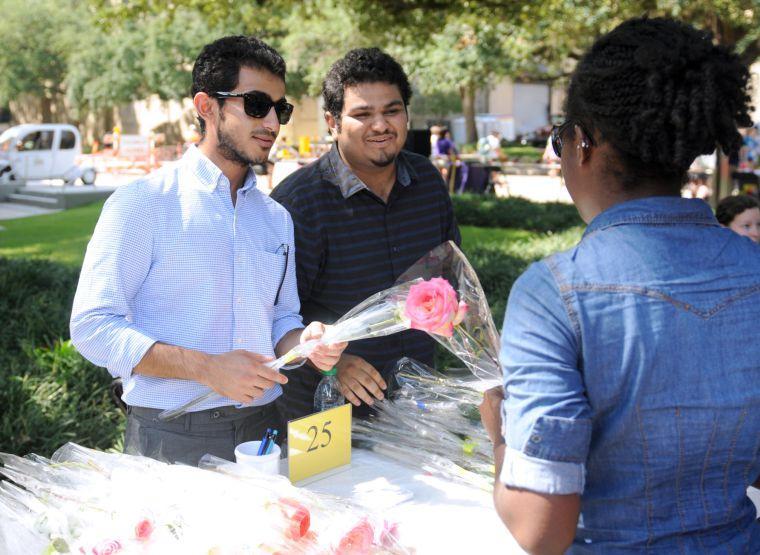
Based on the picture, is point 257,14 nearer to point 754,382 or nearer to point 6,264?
point 6,264

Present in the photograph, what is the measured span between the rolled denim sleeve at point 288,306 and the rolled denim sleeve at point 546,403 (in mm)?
1273

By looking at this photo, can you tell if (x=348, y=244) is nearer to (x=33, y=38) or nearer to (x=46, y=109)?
(x=33, y=38)

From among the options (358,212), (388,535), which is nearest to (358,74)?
(358,212)

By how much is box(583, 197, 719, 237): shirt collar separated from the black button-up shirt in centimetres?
153

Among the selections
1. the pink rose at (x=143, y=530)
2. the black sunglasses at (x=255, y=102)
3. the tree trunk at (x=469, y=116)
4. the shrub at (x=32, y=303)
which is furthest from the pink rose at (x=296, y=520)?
the tree trunk at (x=469, y=116)

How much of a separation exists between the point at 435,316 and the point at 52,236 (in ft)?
38.2

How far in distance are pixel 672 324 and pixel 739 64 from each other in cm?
46

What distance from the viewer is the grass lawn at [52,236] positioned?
1035 centimetres

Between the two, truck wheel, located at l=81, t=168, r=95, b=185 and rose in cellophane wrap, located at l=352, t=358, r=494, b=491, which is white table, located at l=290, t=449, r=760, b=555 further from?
truck wheel, located at l=81, t=168, r=95, b=185

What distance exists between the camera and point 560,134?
140 cm

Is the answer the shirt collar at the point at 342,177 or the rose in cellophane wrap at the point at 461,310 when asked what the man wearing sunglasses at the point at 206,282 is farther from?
the shirt collar at the point at 342,177

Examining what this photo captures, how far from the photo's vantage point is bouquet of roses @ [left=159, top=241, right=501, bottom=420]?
1927 millimetres

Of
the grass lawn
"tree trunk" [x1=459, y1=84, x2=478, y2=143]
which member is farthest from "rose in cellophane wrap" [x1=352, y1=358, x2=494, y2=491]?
"tree trunk" [x1=459, y1=84, x2=478, y2=143]

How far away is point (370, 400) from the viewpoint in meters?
2.40
